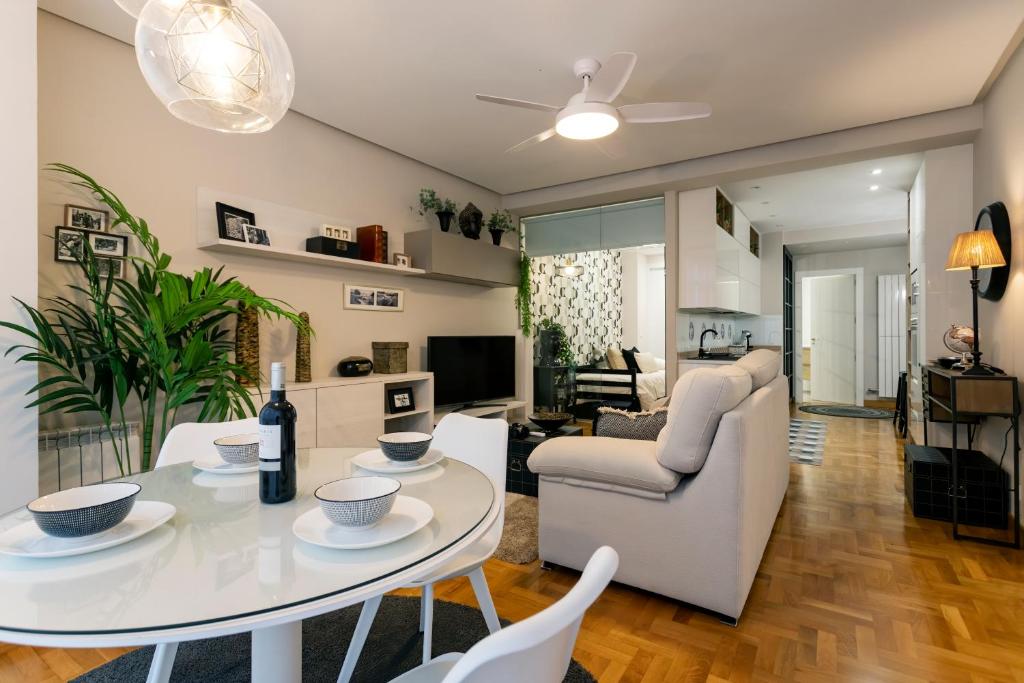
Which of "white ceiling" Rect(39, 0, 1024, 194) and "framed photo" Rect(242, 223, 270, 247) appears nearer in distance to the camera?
"white ceiling" Rect(39, 0, 1024, 194)

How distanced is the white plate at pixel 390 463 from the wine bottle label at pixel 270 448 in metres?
0.33

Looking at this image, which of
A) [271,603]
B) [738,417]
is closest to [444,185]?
[738,417]

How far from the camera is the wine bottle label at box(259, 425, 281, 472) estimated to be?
112 cm

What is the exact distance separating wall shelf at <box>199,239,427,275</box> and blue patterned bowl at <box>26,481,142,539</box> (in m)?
2.29

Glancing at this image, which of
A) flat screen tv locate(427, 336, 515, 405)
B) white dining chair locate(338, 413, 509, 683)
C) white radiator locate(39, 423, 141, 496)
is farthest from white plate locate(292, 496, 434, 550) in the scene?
flat screen tv locate(427, 336, 515, 405)

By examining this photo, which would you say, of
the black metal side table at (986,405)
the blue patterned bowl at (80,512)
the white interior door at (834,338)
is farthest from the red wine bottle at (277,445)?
the white interior door at (834,338)

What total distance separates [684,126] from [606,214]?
5.52 feet

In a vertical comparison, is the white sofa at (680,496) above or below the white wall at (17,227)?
below

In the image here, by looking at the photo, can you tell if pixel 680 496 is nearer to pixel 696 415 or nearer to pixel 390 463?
pixel 696 415

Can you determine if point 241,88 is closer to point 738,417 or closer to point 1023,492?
point 738,417

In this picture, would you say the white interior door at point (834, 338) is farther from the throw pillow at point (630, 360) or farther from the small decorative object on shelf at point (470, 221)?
the small decorative object on shelf at point (470, 221)

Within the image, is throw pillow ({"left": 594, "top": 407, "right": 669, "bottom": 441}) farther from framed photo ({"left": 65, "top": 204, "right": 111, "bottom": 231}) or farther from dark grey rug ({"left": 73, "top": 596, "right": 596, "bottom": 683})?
framed photo ({"left": 65, "top": 204, "right": 111, "bottom": 231})

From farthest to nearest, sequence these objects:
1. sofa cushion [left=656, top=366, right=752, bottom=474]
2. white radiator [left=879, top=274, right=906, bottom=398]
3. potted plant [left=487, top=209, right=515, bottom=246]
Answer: white radiator [left=879, top=274, right=906, bottom=398] → potted plant [left=487, top=209, right=515, bottom=246] → sofa cushion [left=656, top=366, right=752, bottom=474]

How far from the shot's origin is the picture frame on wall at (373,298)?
13.1ft
